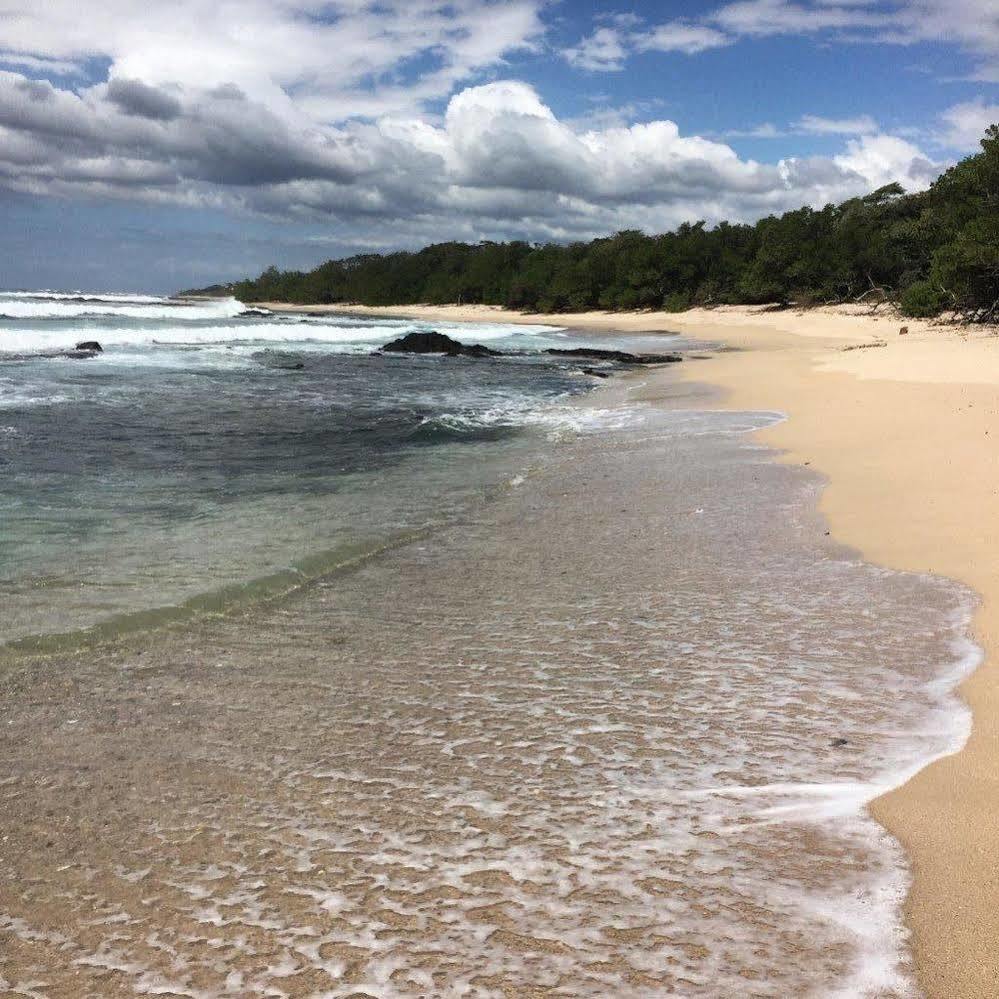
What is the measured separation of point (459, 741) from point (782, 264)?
5981 cm

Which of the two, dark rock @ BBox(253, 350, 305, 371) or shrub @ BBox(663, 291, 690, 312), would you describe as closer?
dark rock @ BBox(253, 350, 305, 371)

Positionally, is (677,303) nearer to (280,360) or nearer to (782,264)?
(782,264)

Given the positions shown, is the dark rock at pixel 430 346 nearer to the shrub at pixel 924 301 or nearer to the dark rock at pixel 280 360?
the dark rock at pixel 280 360

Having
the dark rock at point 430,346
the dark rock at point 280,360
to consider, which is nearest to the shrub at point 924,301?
the dark rock at point 430,346

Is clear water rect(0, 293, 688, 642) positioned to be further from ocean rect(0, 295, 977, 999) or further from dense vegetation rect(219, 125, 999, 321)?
dense vegetation rect(219, 125, 999, 321)

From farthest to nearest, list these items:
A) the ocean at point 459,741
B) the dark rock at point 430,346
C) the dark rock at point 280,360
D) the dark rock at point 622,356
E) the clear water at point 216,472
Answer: the dark rock at point 430,346 → the dark rock at point 622,356 → the dark rock at point 280,360 → the clear water at point 216,472 → the ocean at point 459,741

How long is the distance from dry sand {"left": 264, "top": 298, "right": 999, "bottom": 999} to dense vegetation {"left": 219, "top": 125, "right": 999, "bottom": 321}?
7.46m

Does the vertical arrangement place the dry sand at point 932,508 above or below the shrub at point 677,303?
below

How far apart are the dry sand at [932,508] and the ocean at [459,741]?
99 millimetres

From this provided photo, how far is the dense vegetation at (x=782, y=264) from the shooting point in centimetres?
2823

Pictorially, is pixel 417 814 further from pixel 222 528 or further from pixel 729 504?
pixel 729 504

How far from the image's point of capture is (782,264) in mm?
56875

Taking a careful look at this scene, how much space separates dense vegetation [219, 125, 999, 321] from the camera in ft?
92.6

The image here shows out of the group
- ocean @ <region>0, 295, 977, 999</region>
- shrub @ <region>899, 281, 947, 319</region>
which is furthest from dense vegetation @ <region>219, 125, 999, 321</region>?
ocean @ <region>0, 295, 977, 999</region>
